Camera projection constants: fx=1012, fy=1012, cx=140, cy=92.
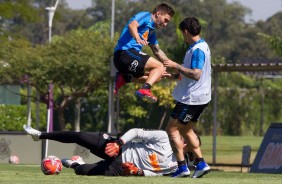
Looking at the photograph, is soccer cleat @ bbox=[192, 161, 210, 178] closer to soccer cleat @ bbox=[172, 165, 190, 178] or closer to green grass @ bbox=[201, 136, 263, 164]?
soccer cleat @ bbox=[172, 165, 190, 178]

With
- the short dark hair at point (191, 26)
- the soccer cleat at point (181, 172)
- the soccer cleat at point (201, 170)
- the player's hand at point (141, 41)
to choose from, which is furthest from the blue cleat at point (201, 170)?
the player's hand at point (141, 41)

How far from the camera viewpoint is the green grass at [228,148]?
36594mm

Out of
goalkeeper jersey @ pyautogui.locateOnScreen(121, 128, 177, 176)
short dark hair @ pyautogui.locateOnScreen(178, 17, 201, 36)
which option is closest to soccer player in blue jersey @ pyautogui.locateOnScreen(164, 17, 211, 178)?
short dark hair @ pyautogui.locateOnScreen(178, 17, 201, 36)

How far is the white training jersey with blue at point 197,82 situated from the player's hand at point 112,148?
125 cm

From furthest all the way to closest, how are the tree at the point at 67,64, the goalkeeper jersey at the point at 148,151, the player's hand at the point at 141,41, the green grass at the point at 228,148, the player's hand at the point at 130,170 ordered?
1. the tree at the point at 67,64
2. the green grass at the point at 228,148
3. the player's hand at the point at 141,41
4. the goalkeeper jersey at the point at 148,151
5. the player's hand at the point at 130,170

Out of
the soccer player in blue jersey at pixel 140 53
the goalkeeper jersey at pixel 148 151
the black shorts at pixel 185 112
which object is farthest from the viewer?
the soccer player in blue jersey at pixel 140 53

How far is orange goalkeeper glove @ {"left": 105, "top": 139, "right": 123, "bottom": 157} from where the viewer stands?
12.6 metres

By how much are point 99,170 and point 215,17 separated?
88.3 metres

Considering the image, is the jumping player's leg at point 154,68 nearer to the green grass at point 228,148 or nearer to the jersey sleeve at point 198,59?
the jersey sleeve at point 198,59

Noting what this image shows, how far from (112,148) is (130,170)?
39cm

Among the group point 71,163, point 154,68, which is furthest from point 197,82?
point 71,163

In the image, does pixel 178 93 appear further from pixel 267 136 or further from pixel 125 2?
pixel 125 2

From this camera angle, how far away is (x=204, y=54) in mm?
13188

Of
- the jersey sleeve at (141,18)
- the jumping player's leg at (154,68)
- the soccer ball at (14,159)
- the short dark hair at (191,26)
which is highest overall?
the jersey sleeve at (141,18)
